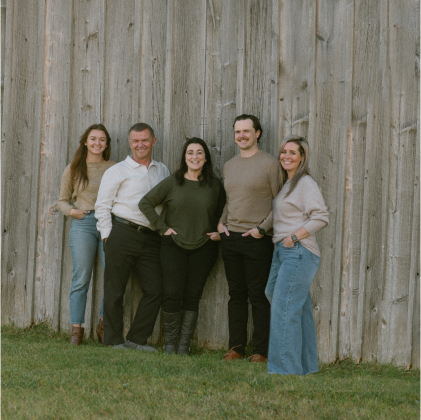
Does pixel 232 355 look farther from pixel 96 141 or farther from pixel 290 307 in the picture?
pixel 96 141

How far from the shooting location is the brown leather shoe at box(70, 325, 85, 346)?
496cm

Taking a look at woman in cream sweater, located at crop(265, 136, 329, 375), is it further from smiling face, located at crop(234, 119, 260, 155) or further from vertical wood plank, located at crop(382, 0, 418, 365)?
vertical wood plank, located at crop(382, 0, 418, 365)

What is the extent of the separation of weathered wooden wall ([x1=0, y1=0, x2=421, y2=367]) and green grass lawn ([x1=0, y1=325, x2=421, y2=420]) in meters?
0.71

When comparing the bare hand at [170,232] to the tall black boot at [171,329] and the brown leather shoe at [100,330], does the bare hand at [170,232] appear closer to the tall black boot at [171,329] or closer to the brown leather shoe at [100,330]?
the tall black boot at [171,329]

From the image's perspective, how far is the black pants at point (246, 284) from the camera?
173 inches

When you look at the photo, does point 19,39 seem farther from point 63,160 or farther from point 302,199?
point 302,199

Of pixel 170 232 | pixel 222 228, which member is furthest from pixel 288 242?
pixel 170 232

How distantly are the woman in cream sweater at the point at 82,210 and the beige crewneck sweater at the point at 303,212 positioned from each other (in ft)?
6.29

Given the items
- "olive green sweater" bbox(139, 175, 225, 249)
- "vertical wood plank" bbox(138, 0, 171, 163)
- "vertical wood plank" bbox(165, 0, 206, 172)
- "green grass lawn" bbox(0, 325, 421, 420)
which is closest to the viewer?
"green grass lawn" bbox(0, 325, 421, 420)

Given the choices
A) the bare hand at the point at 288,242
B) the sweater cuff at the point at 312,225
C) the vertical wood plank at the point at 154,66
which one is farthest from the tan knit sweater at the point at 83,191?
the sweater cuff at the point at 312,225

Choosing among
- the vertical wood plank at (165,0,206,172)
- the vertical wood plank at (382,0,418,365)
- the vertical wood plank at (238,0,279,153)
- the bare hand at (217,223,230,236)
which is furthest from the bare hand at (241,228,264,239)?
the vertical wood plank at (165,0,206,172)

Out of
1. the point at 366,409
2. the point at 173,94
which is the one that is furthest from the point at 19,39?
the point at 366,409

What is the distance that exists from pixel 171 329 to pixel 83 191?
5.20 feet

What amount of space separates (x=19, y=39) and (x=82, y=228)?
226 centimetres
